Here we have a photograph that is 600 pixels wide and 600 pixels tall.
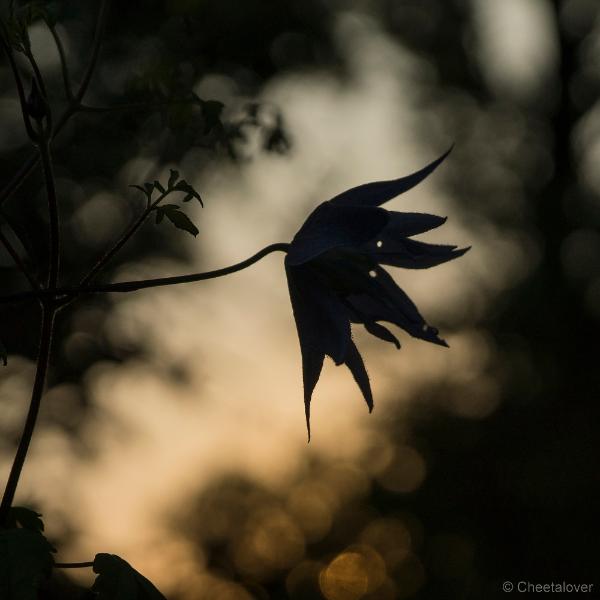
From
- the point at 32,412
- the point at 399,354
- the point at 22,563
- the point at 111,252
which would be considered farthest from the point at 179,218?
the point at 399,354

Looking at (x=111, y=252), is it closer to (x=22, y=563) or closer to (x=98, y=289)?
(x=98, y=289)

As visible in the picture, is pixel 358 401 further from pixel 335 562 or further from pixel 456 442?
pixel 335 562

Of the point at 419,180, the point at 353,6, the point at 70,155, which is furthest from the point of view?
the point at 353,6

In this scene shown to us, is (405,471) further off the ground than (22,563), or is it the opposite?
(405,471)

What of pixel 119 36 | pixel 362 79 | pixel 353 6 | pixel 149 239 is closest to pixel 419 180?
pixel 119 36

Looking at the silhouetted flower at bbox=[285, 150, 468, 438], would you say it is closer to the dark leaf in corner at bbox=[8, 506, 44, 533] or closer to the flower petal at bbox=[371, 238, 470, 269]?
the flower petal at bbox=[371, 238, 470, 269]

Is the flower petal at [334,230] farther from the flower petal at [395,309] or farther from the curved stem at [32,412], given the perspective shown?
the curved stem at [32,412]

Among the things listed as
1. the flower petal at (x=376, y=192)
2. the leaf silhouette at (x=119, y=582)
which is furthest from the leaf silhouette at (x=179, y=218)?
the leaf silhouette at (x=119, y=582)
